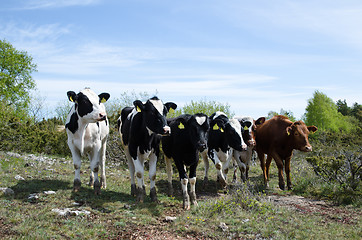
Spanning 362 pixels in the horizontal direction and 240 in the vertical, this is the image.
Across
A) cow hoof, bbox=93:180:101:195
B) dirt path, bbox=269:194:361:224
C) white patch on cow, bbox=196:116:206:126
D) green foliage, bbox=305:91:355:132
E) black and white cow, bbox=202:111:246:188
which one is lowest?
dirt path, bbox=269:194:361:224

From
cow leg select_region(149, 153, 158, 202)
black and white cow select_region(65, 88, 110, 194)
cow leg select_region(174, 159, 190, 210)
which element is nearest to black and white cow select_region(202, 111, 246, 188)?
cow leg select_region(174, 159, 190, 210)

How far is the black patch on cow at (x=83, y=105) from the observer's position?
800cm

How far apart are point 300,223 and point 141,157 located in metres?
4.05

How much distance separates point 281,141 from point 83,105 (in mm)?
7023

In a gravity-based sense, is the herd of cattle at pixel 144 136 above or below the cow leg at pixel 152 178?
above

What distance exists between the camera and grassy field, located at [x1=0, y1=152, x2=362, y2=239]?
5.88 m

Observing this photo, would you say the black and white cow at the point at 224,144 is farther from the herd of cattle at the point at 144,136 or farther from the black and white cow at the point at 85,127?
the black and white cow at the point at 85,127

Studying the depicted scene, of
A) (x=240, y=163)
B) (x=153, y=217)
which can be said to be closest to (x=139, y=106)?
(x=153, y=217)

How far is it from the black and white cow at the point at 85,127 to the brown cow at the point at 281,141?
617cm

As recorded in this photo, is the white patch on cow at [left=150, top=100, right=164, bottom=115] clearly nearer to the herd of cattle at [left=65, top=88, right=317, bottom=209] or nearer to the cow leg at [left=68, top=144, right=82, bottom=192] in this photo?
the herd of cattle at [left=65, top=88, right=317, bottom=209]

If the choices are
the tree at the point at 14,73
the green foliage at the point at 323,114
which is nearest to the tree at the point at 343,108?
the green foliage at the point at 323,114

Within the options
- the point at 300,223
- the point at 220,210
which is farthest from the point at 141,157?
the point at 300,223

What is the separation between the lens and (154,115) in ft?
25.1

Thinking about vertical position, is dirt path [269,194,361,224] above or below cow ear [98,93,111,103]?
below
